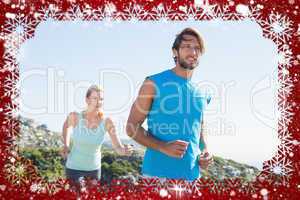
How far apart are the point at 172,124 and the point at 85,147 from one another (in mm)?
486

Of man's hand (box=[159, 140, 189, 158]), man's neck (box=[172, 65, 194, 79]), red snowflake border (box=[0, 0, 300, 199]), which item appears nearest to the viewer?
man's hand (box=[159, 140, 189, 158])

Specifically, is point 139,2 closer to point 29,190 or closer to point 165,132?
point 165,132

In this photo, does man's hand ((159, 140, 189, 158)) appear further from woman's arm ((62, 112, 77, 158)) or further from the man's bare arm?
woman's arm ((62, 112, 77, 158))

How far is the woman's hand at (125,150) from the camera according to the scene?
200cm

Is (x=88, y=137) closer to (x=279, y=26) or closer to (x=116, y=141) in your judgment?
(x=116, y=141)

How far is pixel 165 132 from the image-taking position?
180 centimetres

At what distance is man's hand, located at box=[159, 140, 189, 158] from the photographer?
1.73 metres

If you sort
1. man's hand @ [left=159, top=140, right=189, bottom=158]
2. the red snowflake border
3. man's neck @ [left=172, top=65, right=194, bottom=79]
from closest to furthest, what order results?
man's hand @ [left=159, top=140, right=189, bottom=158], man's neck @ [left=172, top=65, right=194, bottom=79], the red snowflake border

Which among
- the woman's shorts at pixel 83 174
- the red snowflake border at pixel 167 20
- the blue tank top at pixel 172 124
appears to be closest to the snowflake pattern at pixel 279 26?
the red snowflake border at pixel 167 20

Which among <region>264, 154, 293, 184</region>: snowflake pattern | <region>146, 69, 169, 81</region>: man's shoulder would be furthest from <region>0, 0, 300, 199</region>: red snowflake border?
<region>146, 69, 169, 81</region>: man's shoulder

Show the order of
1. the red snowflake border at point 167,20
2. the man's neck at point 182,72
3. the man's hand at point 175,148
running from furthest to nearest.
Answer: the red snowflake border at point 167,20 < the man's neck at point 182,72 < the man's hand at point 175,148

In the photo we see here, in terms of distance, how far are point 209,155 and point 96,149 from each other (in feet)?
1.75

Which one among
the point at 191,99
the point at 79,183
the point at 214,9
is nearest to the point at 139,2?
the point at 214,9

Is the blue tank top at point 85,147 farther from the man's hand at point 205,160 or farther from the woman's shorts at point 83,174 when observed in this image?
the man's hand at point 205,160
